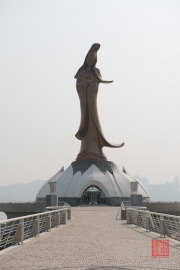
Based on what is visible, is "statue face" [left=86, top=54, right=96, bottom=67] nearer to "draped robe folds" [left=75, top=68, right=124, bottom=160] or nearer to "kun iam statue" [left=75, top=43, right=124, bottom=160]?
"kun iam statue" [left=75, top=43, right=124, bottom=160]

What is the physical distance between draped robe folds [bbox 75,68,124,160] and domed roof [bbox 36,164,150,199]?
2.32 m

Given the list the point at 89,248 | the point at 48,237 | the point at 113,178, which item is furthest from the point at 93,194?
the point at 89,248

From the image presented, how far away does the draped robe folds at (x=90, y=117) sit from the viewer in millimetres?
36688

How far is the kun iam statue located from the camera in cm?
3662

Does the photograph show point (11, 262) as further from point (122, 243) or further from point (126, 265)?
point (122, 243)

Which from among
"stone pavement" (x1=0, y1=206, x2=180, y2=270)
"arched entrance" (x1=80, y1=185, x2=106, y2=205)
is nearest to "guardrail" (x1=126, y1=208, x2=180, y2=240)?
"stone pavement" (x1=0, y1=206, x2=180, y2=270)

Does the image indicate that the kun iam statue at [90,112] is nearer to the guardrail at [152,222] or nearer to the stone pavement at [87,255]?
the guardrail at [152,222]

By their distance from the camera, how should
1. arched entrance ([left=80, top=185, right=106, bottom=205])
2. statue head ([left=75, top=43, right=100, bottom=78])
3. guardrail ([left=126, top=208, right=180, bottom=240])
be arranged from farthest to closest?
1. statue head ([left=75, top=43, right=100, bottom=78])
2. arched entrance ([left=80, top=185, right=106, bottom=205])
3. guardrail ([left=126, top=208, right=180, bottom=240])

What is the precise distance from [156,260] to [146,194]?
2900 cm

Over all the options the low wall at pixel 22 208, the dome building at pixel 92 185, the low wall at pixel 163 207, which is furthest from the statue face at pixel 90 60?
the low wall at pixel 22 208

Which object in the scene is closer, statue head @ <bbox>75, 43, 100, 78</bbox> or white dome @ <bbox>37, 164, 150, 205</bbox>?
white dome @ <bbox>37, 164, 150, 205</bbox>

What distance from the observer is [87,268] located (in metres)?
6.28

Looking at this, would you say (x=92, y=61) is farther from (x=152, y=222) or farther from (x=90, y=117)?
(x=152, y=222)

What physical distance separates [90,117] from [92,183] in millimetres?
6993
